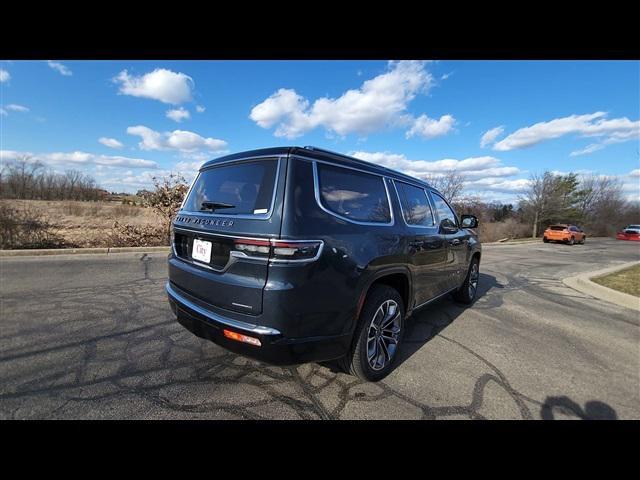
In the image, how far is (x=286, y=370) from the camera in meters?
2.75

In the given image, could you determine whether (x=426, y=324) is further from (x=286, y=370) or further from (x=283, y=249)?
(x=283, y=249)

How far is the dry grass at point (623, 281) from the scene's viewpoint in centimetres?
639

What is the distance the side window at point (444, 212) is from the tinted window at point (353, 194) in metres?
1.50

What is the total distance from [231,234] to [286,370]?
4.86 ft

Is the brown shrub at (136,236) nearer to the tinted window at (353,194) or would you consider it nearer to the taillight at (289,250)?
the tinted window at (353,194)

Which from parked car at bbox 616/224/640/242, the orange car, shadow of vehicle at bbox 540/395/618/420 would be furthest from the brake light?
parked car at bbox 616/224/640/242

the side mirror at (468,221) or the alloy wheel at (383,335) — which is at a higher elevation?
the side mirror at (468,221)

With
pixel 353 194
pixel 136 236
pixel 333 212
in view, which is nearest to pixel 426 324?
pixel 353 194

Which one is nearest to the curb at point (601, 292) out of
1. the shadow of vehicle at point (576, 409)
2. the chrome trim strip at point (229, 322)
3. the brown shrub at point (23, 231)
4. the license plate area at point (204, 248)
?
the shadow of vehicle at point (576, 409)
